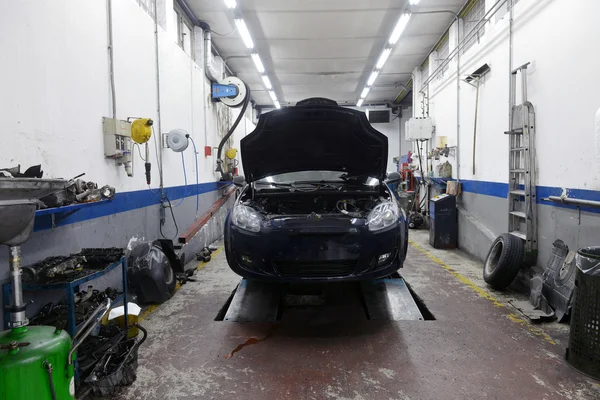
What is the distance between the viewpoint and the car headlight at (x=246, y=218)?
9.69 feet

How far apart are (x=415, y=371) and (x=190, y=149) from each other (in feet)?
15.3

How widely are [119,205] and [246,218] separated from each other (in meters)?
1.45

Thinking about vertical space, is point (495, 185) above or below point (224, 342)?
above

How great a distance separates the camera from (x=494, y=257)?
13.7 ft

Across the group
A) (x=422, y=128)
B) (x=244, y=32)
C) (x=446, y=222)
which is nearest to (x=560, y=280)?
(x=446, y=222)

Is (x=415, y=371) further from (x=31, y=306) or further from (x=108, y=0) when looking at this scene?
(x=108, y=0)

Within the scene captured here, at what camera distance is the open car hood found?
3.51 metres

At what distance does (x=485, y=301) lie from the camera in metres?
3.62

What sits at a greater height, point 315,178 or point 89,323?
point 315,178

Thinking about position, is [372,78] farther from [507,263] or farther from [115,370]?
[115,370]

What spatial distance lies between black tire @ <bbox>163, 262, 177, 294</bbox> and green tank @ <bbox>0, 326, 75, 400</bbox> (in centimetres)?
205

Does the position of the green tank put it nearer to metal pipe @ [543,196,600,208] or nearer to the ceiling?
metal pipe @ [543,196,600,208]

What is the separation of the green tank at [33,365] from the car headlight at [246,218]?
59.3 inches

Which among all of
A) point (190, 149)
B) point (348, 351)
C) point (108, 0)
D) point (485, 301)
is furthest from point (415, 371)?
point (190, 149)
